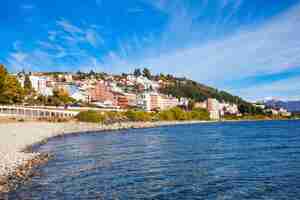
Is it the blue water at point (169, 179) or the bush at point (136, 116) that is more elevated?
the bush at point (136, 116)

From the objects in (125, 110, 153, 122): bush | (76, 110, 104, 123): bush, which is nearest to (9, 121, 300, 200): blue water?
(76, 110, 104, 123): bush

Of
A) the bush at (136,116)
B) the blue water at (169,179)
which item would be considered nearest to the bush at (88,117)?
the bush at (136,116)

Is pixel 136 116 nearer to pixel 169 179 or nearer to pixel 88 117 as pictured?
pixel 88 117

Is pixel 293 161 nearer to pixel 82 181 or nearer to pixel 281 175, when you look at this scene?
pixel 281 175

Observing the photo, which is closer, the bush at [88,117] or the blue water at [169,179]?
the blue water at [169,179]

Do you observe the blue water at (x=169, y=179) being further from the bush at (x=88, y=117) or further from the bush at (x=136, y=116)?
the bush at (x=136, y=116)

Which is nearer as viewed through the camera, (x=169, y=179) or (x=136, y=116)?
(x=169, y=179)

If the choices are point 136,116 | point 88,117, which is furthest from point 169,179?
point 136,116

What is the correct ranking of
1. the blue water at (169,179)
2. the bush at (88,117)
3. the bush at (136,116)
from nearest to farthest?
1. the blue water at (169,179)
2. the bush at (88,117)
3. the bush at (136,116)

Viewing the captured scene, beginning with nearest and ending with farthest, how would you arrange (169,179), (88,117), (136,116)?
(169,179), (88,117), (136,116)

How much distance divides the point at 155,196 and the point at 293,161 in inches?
580

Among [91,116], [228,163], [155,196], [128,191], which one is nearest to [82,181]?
[128,191]

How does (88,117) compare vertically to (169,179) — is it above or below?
above

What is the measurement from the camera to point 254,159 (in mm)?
29797
